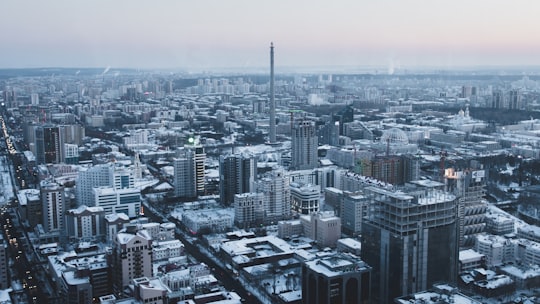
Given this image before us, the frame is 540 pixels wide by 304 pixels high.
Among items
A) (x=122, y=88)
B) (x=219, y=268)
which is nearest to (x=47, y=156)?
(x=219, y=268)

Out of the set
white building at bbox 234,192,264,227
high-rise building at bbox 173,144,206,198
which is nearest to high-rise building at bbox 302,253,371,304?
white building at bbox 234,192,264,227

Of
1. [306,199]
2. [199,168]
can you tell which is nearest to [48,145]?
[199,168]

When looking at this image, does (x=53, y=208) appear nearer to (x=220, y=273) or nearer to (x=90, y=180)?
(x=90, y=180)

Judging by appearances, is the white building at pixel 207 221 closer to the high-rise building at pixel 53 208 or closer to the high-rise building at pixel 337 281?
the high-rise building at pixel 53 208

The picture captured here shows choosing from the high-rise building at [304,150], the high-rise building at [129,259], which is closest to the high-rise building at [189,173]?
the high-rise building at [304,150]

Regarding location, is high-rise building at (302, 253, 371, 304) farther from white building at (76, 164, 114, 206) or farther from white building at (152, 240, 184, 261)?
white building at (76, 164, 114, 206)

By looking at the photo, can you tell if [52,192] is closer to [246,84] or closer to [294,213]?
[294,213]
